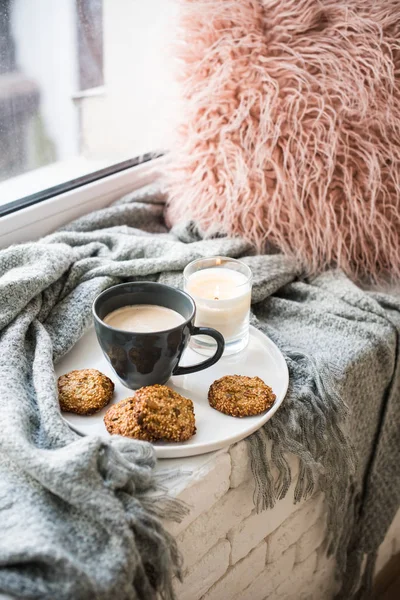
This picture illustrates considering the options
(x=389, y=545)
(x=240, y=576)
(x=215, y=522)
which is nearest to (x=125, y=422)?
Result: (x=215, y=522)

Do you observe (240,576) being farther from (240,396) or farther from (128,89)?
(128,89)

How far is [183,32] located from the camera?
97cm

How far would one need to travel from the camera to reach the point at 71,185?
3.64 ft

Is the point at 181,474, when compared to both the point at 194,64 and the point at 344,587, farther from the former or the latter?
the point at 194,64

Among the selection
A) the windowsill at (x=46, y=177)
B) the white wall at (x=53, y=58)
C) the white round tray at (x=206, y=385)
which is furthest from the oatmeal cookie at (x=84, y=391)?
the white wall at (x=53, y=58)

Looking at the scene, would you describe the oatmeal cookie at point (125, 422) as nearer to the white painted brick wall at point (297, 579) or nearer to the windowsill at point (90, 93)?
the white painted brick wall at point (297, 579)

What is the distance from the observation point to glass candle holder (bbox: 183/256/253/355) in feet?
2.43

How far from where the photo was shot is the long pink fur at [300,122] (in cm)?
90

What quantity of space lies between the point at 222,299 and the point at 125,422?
0.21 metres

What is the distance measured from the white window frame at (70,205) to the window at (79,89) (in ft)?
0.09

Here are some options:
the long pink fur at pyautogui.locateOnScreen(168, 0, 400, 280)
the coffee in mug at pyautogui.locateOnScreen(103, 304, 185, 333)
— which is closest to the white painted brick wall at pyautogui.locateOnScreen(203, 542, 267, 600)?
the coffee in mug at pyautogui.locateOnScreen(103, 304, 185, 333)

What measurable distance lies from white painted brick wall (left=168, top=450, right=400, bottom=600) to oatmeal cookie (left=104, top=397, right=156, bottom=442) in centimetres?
7

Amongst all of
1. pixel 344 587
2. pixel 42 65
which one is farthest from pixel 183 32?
pixel 344 587

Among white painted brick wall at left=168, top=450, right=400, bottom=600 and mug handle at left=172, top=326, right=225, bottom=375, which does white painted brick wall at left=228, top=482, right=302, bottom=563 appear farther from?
mug handle at left=172, top=326, right=225, bottom=375
